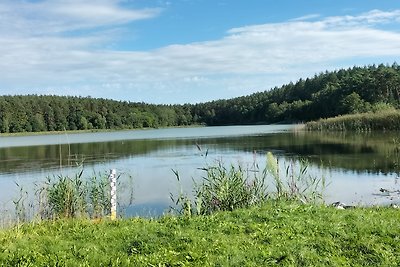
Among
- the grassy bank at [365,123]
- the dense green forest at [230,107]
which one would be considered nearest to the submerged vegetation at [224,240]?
the grassy bank at [365,123]

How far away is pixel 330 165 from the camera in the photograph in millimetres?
23641

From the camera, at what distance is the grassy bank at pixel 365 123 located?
43.1m

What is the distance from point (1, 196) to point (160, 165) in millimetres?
10797

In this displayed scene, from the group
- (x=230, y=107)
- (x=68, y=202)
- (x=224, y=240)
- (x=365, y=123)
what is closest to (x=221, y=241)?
(x=224, y=240)

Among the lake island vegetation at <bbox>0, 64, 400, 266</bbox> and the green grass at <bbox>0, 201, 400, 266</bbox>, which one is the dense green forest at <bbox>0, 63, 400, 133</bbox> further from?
the green grass at <bbox>0, 201, 400, 266</bbox>

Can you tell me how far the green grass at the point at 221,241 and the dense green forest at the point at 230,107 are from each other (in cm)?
5051

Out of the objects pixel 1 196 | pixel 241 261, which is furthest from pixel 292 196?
pixel 1 196

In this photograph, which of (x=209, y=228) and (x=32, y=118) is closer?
(x=209, y=228)

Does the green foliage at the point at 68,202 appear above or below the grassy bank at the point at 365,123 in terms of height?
below

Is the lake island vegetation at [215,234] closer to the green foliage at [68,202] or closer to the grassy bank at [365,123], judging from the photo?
the green foliage at [68,202]

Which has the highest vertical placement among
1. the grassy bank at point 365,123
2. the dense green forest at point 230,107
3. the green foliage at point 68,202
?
the dense green forest at point 230,107

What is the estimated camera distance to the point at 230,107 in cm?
15675

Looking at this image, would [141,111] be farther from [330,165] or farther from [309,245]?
[309,245]

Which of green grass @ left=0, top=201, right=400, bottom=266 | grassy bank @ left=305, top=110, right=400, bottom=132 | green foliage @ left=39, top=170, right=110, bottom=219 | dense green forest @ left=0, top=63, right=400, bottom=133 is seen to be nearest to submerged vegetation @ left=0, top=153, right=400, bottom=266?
green grass @ left=0, top=201, right=400, bottom=266
